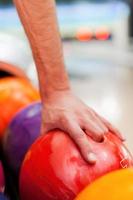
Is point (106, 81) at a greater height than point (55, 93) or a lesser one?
lesser

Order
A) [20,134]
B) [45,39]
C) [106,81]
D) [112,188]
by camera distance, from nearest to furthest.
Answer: [112,188] → [45,39] → [20,134] → [106,81]

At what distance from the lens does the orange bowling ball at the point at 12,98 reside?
5.39 feet

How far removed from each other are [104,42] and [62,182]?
3.26 meters

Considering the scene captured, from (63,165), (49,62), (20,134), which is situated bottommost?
(20,134)

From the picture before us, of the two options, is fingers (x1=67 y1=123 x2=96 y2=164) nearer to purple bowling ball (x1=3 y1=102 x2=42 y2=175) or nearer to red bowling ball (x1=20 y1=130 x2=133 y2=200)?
red bowling ball (x1=20 y1=130 x2=133 y2=200)

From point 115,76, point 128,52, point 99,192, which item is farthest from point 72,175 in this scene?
point 128,52

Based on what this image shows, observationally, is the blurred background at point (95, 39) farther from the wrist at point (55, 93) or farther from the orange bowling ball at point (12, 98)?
the wrist at point (55, 93)

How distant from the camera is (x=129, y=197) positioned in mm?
918

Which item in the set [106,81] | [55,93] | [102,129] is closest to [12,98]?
[55,93]

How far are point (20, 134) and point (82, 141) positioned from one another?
0.44m

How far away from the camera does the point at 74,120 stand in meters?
1.15

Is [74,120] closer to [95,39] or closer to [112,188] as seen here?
[112,188]

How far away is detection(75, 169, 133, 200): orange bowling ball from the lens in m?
0.93

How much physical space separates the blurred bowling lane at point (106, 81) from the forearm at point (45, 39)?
3.50 ft
